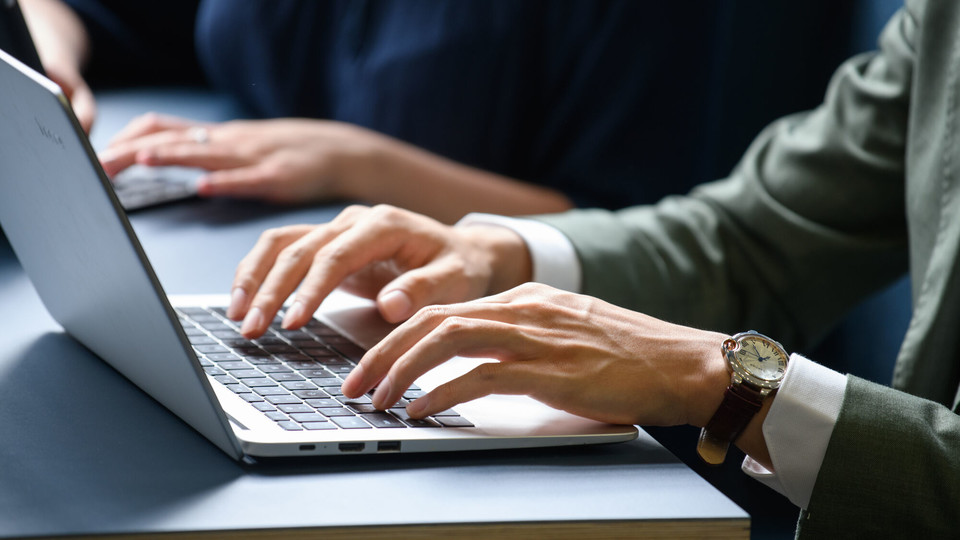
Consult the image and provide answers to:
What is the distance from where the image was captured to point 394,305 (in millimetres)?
639

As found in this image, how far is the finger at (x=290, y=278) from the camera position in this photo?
62 centimetres

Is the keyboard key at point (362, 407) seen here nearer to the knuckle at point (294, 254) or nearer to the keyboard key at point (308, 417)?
the keyboard key at point (308, 417)

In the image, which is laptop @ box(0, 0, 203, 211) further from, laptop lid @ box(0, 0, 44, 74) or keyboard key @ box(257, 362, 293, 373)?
keyboard key @ box(257, 362, 293, 373)

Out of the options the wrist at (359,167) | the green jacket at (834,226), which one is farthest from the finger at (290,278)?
the wrist at (359,167)

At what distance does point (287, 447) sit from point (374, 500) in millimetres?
54

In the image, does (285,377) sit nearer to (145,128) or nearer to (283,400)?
(283,400)

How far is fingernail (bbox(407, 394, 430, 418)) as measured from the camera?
19.2 inches

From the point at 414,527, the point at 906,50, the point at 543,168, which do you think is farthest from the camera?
the point at 543,168

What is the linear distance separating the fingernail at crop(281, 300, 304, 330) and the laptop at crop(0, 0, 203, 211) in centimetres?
28

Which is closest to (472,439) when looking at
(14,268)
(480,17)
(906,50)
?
(14,268)

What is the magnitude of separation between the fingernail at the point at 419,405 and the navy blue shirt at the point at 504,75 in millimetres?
829

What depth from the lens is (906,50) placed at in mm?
894

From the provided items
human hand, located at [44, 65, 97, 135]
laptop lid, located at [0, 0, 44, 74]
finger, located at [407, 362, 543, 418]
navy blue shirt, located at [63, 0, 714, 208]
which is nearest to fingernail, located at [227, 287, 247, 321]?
finger, located at [407, 362, 543, 418]

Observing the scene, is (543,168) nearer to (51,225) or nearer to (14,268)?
(14,268)
